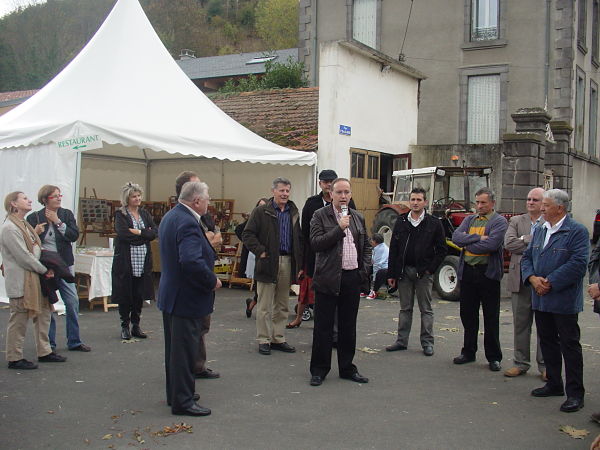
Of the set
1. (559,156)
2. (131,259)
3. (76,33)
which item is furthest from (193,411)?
(76,33)

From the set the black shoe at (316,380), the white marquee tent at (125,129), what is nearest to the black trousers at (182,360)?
the black shoe at (316,380)

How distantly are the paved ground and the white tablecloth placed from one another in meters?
1.93

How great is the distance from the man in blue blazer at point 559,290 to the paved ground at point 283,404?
0.26m

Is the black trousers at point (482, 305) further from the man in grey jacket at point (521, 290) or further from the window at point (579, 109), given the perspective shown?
the window at point (579, 109)

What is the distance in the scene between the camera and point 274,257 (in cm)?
684

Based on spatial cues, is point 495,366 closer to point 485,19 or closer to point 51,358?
point 51,358

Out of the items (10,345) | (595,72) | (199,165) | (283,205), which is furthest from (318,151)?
(595,72)

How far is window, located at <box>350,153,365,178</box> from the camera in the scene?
1293 centimetres

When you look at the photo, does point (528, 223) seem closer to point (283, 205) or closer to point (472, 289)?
point (472, 289)

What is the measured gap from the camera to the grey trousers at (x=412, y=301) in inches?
274

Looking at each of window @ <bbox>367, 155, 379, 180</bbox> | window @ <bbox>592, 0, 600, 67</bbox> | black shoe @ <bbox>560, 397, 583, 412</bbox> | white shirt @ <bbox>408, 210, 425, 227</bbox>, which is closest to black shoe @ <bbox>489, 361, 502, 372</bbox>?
black shoe @ <bbox>560, 397, 583, 412</bbox>

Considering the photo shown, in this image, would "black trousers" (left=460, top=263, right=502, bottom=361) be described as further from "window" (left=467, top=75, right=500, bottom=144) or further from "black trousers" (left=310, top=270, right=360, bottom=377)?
"window" (left=467, top=75, right=500, bottom=144)

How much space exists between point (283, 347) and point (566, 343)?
3015 millimetres

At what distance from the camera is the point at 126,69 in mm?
10906
